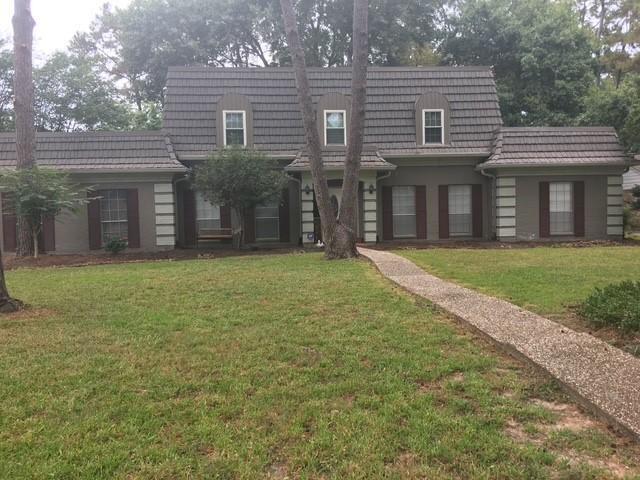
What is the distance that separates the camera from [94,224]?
16.7m

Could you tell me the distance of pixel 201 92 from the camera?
60.1ft

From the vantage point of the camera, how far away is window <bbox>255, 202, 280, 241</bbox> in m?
17.9

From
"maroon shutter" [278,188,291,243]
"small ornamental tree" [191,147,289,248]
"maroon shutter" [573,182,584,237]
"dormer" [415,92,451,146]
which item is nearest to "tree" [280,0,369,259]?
"small ornamental tree" [191,147,289,248]

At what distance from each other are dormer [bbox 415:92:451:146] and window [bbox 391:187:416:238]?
179 centimetres

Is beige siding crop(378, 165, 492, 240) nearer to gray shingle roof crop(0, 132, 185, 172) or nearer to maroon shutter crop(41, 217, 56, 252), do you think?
gray shingle roof crop(0, 132, 185, 172)

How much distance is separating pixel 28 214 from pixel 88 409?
1186 cm

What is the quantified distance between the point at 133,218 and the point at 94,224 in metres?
1.19

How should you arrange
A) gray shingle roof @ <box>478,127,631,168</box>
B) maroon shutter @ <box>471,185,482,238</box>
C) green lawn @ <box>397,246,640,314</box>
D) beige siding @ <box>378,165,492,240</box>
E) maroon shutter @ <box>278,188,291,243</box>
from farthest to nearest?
maroon shutter @ <box>471,185,482,238</box>
beige siding @ <box>378,165,492,240</box>
maroon shutter @ <box>278,188,291,243</box>
gray shingle roof @ <box>478,127,631,168</box>
green lawn @ <box>397,246,640,314</box>

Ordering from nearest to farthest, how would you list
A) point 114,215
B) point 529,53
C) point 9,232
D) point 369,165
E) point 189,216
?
point 9,232 < point 369,165 < point 114,215 < point 189,216 < point 529,53

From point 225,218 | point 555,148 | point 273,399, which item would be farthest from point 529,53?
point 273,399

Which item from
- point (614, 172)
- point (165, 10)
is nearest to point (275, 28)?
point (165, 10)

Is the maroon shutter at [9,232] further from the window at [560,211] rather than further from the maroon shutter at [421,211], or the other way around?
the window at [560,211]

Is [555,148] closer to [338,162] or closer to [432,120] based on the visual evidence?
Answer: [432,120]

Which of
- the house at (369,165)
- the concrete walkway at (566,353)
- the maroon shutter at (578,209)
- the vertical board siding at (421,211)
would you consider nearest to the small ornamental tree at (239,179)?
the house at (369,165)
